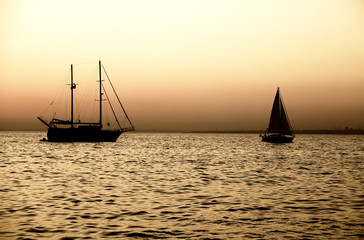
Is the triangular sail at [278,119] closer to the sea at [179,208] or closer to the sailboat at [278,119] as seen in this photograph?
the sailboat at [278,119]

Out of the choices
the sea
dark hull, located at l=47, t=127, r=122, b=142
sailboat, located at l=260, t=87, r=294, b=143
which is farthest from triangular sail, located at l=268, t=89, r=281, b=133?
the sea

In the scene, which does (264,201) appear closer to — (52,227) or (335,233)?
(335,233)

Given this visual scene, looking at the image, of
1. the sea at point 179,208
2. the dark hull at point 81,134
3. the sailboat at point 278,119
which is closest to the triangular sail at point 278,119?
the sailboat at point 278,119

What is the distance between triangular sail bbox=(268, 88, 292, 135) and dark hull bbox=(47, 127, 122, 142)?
3678cm

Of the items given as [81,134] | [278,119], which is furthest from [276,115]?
[81,134]

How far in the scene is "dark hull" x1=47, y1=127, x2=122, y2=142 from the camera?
96438 millimetres

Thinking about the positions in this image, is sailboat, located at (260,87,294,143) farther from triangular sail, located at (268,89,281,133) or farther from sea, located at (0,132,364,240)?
sea, located at (0,132,364,240)

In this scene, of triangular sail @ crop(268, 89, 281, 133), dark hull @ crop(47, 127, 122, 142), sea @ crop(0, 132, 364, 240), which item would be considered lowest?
sea @ crop(0, 132, 364, 240)

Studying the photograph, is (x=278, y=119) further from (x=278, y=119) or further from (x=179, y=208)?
(x=179, y=208)

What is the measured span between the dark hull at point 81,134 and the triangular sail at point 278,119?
36784 mm

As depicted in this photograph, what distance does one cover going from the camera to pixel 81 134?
9625 cm

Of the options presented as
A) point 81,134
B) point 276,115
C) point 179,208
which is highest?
point 276,115

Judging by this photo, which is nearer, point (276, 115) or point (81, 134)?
point (81, 134)

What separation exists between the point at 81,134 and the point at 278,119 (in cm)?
4509
